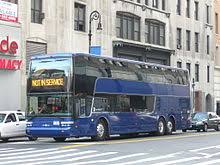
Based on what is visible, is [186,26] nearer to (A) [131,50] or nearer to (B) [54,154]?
(A) [131,50]

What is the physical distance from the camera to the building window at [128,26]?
50.6 metres

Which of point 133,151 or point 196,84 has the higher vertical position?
point 196,84

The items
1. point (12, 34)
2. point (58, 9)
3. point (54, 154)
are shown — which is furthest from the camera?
point (58, 9)

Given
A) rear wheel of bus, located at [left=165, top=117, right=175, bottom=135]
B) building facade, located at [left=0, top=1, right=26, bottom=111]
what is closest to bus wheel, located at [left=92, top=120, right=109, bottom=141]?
rear wheel of bus, located at [left=165, top=117, right=175, bottom=135]

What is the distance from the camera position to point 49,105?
971 inches

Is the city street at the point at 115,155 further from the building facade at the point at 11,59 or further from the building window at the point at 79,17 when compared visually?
the building window at the point at 79,17

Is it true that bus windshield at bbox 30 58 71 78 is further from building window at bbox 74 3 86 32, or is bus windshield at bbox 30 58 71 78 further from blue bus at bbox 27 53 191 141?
building window at bbox 74 3 86 32

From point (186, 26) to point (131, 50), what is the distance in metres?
12.8

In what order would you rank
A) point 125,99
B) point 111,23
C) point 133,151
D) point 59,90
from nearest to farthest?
point 133,151 → point 59,90 → point 125,99 → point 111,23

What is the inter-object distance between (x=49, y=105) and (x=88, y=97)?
1801mm

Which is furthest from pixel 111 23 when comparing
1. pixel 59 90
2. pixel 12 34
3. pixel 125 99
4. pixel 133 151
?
pixel 133 151

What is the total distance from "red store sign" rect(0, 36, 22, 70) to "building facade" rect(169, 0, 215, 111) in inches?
937

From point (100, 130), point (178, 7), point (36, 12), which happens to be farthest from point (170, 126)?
point (178, 7)

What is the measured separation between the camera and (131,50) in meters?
51.7
